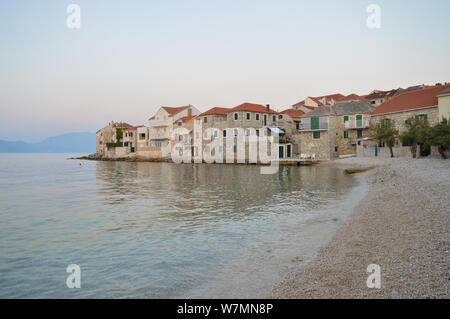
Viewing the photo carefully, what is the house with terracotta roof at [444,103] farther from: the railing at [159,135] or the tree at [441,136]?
the railing at [159,135]

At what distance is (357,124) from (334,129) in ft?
12.1

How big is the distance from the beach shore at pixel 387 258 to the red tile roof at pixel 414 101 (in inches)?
1156

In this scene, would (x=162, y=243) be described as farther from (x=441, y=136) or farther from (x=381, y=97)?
(x=381, y=97)

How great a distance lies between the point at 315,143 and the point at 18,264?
4526 cm

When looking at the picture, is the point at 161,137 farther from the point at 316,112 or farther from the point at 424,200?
the point at 424,200

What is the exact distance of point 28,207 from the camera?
1662 cm

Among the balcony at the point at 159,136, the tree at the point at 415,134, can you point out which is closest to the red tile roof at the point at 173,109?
the balcony at the point at 159,136

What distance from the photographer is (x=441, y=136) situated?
27.3 meters

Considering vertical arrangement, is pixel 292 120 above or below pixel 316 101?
below

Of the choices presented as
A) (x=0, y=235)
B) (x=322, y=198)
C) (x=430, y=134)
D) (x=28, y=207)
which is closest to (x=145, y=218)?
(x=0, y=235)

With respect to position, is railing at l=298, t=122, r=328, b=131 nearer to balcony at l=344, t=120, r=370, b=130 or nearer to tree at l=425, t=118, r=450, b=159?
balcony at l=344, t=120, r=370, b=130

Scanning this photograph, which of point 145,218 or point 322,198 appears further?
point 322,198

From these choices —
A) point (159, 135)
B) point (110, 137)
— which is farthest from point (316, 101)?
point (110, 137)

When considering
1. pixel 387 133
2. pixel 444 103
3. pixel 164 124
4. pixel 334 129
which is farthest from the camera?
pixel 164 124
